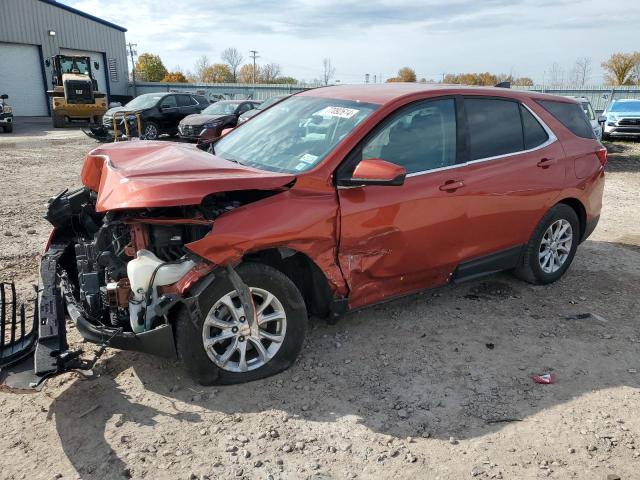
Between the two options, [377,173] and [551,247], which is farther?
[551,247]

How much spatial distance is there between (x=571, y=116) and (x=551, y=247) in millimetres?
1300

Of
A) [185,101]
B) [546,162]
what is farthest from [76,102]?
[546,162]

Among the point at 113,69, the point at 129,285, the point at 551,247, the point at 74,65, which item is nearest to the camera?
the point at 129,285

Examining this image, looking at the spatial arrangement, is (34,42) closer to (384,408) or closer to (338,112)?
(338,112)

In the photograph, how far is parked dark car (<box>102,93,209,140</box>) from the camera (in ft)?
55.8

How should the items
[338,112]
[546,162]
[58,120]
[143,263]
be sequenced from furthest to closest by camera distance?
[58,120] < [546,162] < [338,112] < [143,263]

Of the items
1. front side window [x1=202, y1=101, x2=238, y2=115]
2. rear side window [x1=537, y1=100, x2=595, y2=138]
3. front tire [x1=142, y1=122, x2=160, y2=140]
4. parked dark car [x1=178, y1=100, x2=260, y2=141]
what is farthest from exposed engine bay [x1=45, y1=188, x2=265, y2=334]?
front tire [x1=142, y1=122, x2=160, y2=140]

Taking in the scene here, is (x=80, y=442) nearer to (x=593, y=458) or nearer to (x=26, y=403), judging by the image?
(x=26, y=403)

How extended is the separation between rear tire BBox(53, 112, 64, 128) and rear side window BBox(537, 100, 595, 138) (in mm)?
22239

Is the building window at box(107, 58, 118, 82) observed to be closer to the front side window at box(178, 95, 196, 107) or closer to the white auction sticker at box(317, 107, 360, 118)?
the front side window at box(178, 95, 196, 107)

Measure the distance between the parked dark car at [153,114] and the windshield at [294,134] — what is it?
44.1 ft

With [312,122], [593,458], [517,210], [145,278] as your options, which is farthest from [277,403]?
[517,210]

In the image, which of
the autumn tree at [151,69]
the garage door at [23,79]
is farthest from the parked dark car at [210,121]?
the autumn tree at [151,69]

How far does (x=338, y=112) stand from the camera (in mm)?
3891
